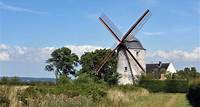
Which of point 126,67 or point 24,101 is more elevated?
point 126,67

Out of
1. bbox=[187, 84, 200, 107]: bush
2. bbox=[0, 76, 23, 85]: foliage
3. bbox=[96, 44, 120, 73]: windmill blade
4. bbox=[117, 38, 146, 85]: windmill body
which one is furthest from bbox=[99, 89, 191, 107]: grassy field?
bbox=[96, 44, 120, 73]: windmill blade

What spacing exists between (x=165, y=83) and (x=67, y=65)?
74.9ft

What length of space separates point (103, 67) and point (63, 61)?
37.0 feet

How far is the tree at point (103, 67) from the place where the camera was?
74.0 meters

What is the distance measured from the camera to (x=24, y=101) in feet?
55.5

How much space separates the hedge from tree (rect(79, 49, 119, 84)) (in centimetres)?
721

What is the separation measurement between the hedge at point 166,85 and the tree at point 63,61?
19527mm

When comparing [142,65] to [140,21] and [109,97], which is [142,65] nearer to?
[140,21]

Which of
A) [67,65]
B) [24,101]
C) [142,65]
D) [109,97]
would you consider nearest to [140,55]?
[142,65]

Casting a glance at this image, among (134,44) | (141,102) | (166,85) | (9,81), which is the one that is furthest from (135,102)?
(134,44)

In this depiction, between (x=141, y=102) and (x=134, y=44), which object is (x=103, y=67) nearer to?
(x=134, y=44)

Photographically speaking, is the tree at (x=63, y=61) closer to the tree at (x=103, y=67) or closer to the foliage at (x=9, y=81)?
the tree at (x=103, y=67)

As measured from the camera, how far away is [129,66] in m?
73.1

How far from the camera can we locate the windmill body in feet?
239
